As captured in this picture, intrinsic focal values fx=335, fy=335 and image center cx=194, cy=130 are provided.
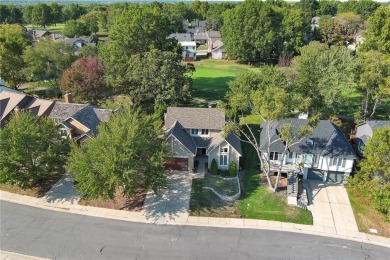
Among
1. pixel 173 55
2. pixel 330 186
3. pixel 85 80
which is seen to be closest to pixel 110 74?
pixel 85 80

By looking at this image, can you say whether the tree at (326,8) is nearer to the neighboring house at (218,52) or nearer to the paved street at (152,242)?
the neighboring house at (218,52)

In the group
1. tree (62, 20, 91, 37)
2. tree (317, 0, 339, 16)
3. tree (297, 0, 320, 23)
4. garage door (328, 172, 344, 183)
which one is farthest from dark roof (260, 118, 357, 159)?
tree (317, 0, 339, 16)

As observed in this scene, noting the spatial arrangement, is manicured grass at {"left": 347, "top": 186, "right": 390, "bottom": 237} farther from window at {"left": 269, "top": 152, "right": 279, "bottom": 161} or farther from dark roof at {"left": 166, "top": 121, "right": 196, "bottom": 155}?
dark roof at {"left": 166, "top": 121, "right": 196, "bottom": 155}

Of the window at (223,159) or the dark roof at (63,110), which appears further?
the dark roof at (63,110)

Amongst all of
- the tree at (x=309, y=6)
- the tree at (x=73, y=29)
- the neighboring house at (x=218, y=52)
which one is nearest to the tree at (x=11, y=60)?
the neighboring house at (x=218, y=52)

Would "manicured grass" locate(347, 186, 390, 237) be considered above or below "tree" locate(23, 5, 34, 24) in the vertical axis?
below

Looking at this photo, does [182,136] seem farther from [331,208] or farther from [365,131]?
[365,131]

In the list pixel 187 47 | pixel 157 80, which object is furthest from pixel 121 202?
pixel 187 47

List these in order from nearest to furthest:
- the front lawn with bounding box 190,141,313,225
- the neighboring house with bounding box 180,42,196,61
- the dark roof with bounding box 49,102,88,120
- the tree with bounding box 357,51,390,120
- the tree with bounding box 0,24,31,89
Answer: the front lawn with bounding box 190,141,313,225 < the dark roof with bounding box 49,102,88,120 < the tree with bounding box 357,51,390,120 < the tree with bounding box 0,24,31,89 < the neighboring house with bounding box 180,42,196,61
